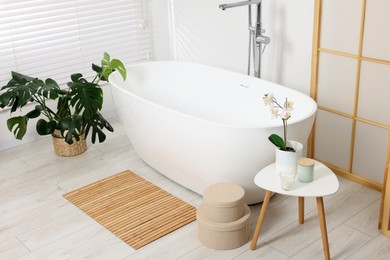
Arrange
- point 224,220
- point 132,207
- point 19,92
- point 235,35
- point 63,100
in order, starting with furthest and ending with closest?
point 235,35, point 63,100, point 19,92, point 132,207, point 224,220

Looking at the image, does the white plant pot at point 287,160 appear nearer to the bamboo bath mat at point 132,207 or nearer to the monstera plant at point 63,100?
the bamboo bath mat at point 132,207

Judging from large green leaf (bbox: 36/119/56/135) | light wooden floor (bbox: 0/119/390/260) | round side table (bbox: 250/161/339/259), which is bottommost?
light wooden floor (bbox: 0/119/390/260)

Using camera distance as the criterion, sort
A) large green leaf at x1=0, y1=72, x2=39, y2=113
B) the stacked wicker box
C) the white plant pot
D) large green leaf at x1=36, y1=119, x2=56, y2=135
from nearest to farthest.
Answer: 1. the white plant pot
2. the stacked wicker box
3. large green leaf at x1=0, y1=72, x2=39, y2=113
4. large green leaf at x1=36, y1=119, x2=56, y2=135

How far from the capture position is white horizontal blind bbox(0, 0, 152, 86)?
4.26 m

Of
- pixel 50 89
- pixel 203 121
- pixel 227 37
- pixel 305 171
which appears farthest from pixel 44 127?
pixel 305 171

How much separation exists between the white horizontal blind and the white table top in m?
2.23

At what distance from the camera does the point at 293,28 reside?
151 inches

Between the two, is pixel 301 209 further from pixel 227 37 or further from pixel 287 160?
pixel 227 37

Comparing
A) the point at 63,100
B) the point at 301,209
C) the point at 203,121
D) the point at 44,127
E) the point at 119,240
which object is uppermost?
the point at 203,121

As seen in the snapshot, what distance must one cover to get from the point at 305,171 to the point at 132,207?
1.18m

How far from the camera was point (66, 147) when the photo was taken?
165 inches

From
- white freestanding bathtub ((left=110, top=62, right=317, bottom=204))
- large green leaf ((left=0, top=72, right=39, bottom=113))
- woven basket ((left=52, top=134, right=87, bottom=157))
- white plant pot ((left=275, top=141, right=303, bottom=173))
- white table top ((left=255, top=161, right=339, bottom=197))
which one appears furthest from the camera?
woven basket ((left=52, top=134, right=87, bottom=157))

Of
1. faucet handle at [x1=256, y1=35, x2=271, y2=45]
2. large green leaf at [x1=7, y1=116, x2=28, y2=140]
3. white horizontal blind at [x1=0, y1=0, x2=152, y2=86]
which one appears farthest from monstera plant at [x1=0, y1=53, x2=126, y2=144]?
faucet handle at [x1=256, y1=35, x2=271, y2=45]

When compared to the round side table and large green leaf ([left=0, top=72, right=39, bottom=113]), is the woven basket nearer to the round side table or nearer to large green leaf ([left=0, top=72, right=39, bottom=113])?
large green leaf ([left=0, top=72, right=39, bottom=113])
